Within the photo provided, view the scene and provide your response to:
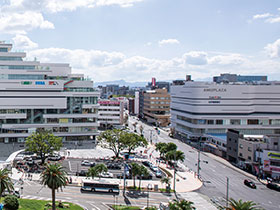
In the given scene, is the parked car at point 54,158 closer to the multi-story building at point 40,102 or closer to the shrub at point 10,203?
the multi-story building at point 40,102

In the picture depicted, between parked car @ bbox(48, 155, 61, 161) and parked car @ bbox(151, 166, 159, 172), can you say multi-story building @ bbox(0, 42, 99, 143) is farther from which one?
parked car @ bbox(151, 166, 159, 172)

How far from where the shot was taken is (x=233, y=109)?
126 meters

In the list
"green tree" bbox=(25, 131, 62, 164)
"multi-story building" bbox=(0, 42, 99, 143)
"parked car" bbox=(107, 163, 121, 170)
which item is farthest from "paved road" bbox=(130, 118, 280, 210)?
"multi-story building" bbox=(0, 42, 99, 143)

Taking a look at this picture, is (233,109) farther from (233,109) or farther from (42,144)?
(42,144)

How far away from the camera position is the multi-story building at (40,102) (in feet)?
347

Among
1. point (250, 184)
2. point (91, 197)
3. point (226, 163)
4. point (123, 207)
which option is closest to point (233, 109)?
point (226, 163)

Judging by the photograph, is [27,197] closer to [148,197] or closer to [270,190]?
[148,197]

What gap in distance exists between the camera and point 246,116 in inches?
4946

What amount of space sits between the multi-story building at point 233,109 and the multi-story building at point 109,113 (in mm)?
47143

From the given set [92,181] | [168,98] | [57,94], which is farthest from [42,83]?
[168,98]

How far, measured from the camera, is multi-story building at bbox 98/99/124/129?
160125mm

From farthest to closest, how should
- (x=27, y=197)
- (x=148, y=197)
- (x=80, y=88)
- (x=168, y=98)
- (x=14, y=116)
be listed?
(x=168, y=98)
(x=80, y=88)
(x=14, y=116)
(x=148, y=197)
(x=27, y=197)

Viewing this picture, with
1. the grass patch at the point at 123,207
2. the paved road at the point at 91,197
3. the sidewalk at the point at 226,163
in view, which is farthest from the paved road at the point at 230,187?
the grass patch at the point at 123,207

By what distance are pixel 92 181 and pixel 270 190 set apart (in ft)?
132
